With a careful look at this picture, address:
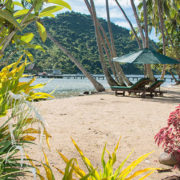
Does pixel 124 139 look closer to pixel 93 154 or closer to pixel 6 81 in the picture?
pixel 93 154

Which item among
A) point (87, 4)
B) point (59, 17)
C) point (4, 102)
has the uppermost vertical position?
point (59, 17)

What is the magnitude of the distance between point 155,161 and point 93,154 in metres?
0.80

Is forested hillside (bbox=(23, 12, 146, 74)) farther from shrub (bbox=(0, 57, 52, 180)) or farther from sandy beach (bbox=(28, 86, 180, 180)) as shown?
shrub (bbox=(0, 57, 52, 180))

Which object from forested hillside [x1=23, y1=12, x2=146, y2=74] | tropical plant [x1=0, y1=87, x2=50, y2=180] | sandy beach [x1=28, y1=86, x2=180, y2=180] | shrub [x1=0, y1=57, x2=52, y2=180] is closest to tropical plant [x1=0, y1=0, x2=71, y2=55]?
shrub [x1=0, y1=57, x2=52, y2=180]

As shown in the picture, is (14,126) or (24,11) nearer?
(14,126)

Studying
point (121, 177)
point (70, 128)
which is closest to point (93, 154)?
point (70, 128)

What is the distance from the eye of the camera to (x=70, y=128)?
406 cm

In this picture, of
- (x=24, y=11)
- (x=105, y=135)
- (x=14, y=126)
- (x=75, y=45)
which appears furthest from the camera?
(x=75, y=45)

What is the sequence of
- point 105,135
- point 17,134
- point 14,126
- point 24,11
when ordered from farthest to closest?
point 105,135 → point 24,11 → point 14,126 → point 17,134

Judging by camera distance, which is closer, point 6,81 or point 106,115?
point 6,81

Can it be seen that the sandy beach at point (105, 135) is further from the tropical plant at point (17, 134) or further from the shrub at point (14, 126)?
the tropical plant at point (17, 134)

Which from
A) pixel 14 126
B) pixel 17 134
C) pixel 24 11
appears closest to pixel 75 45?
pixel 24 11

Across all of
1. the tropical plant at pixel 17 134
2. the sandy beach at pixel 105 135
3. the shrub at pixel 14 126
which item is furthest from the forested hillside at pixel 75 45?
the tropical plant at pixel 17 134

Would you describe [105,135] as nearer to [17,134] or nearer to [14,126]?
[14,126]
